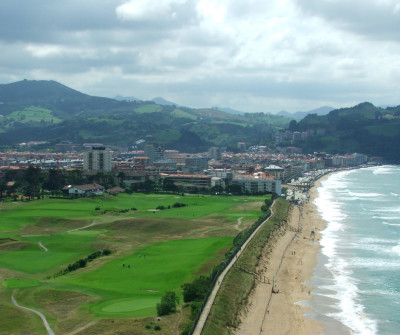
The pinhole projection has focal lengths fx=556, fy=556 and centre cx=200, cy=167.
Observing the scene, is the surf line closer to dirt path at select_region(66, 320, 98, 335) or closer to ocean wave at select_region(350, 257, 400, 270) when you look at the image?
dirt path at select_region(66, 320, 98, 335)

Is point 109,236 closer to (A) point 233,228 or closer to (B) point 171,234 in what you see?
(B) point 171,234

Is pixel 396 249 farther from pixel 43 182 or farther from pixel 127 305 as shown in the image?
pixel 43 182

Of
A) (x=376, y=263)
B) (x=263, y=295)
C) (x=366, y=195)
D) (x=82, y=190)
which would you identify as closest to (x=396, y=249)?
(x=376, y=263)

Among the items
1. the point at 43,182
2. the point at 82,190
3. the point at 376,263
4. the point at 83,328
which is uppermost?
the point at 43,182

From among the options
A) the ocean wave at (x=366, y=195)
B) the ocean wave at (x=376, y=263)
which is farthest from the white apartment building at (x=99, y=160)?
the ocean wave at (x=376, y=263)

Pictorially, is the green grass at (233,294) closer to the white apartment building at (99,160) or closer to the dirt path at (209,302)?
the dirt path at (209,302)

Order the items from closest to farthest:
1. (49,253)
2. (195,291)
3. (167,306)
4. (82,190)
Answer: (167,306) < (195,291) < (49,253) < (82,190)

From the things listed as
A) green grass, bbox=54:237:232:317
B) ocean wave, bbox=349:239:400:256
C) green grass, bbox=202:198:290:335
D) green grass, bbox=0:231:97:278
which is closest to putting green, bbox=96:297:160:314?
green grass, bbox=54:237:232:317

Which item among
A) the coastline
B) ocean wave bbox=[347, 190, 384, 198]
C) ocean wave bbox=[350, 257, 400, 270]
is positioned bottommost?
the coastline
